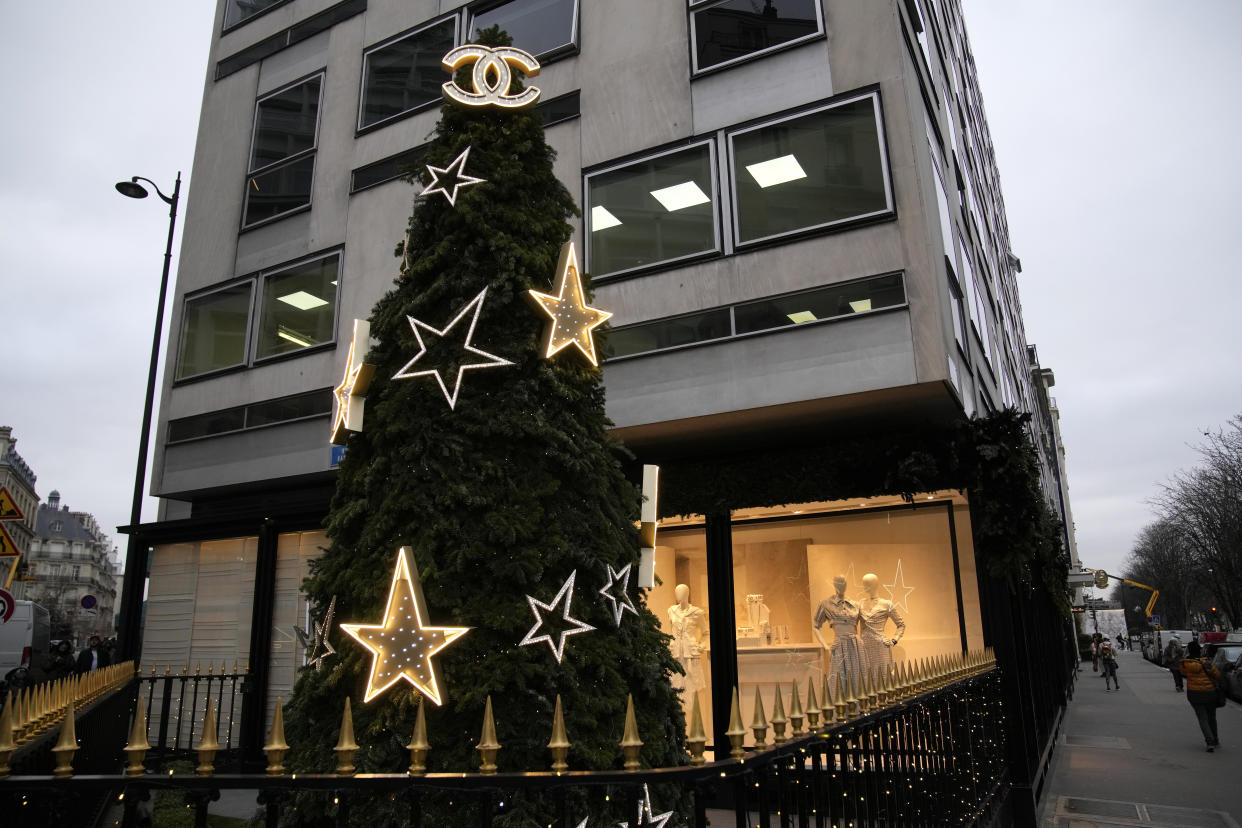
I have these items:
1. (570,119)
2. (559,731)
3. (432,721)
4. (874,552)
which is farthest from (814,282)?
(559,731)

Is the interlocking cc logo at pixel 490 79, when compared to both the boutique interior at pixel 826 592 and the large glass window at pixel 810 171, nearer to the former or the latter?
the large glass window at pixel 810 171

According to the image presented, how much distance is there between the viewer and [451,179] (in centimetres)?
555

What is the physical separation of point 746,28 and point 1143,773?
11.8 m

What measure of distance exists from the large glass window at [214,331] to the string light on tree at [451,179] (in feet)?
36.7

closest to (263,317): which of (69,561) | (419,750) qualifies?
(419,750)

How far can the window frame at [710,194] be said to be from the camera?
10953 millimetres

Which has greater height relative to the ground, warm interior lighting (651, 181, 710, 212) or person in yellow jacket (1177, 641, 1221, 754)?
warm interior lighting (651, 181, 710, 212)

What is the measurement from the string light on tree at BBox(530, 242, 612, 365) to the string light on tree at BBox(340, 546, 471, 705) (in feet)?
5.56

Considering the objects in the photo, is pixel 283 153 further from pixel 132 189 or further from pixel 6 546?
pixel 6 546

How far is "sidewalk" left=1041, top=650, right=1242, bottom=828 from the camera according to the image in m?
8.87

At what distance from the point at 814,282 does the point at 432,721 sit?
7464 millimetres

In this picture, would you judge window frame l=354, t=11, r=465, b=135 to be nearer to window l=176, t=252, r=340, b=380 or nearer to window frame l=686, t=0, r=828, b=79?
window l=176, t=252, r=340, b=380

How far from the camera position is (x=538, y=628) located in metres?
4.45

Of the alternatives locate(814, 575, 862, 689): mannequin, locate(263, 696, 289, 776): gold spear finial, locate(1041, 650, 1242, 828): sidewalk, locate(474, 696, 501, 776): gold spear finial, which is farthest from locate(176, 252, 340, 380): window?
locate(1041, 650, 1242, 828): sidewalk
